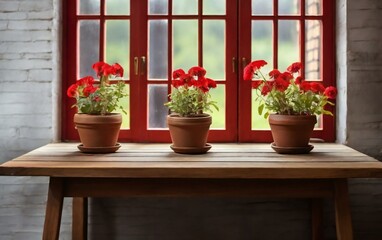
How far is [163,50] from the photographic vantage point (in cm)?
340

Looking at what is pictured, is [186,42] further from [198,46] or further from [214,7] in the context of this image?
[214,7]

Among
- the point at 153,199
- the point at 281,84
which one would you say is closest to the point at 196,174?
the point at 281,84

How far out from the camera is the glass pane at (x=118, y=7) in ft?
11.1

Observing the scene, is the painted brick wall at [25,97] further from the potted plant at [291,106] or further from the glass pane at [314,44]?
the glass pane at [314,44]

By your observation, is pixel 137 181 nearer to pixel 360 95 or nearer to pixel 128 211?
pixel 128 211

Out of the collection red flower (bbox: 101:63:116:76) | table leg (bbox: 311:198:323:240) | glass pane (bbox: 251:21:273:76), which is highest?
glass pane (bbox: 251:21:273:76)

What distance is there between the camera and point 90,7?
3.40m

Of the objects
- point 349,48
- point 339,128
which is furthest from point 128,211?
point 349,48

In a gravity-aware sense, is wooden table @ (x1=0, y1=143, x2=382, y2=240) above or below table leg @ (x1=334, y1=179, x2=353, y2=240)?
above

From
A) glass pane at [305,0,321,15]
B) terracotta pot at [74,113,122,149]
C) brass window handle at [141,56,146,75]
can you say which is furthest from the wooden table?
glass pane at [305,0,321,15]

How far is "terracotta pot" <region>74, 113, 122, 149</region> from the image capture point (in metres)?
2.84

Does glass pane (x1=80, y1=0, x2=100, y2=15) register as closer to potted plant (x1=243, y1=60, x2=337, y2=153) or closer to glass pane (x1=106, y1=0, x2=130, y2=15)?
glass pane (x1=106, y1=0, x2=130, y2=15)

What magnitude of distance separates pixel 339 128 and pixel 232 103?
68cm

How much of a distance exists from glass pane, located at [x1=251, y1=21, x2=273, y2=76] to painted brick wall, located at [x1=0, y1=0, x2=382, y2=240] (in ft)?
1.40
